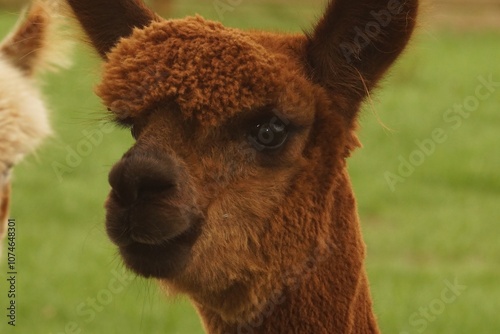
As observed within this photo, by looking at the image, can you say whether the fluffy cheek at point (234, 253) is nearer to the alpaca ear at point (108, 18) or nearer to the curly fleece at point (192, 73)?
the curly fleece at point (192, 73)

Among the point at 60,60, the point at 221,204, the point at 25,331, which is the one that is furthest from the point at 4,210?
the point at 25,331

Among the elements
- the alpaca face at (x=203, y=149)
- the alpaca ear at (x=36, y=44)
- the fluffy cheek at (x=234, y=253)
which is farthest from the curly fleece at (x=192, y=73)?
the alpaca ear at (x=36, y=44)

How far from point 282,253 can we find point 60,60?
2.01m

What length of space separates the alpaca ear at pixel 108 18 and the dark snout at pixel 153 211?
0.81 metres

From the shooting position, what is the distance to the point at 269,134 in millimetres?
3270

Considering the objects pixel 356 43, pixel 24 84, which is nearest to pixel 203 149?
pixel 356 43

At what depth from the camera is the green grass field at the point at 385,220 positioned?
314 inches

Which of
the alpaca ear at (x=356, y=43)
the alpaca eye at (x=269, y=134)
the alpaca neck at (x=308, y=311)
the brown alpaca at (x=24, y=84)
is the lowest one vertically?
the brown alpaca at (x=24, y=84)

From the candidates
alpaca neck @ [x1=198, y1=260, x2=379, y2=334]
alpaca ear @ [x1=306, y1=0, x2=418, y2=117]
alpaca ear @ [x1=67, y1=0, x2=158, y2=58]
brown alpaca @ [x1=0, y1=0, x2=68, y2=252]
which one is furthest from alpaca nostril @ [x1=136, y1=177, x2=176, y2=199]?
brown alpaca @ [x1=0, y1=0, x2=68, y2=252]

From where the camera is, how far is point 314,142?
3385mm

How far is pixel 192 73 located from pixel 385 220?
28.8 feet

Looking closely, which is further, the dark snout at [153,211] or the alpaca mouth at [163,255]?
the alpaca mouth at [163,255]

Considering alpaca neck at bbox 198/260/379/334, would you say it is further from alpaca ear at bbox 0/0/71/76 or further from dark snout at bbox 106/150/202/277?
alpaca ear at bbox 0/0/71/76

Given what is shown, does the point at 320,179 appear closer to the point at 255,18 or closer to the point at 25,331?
the point at 25,331
